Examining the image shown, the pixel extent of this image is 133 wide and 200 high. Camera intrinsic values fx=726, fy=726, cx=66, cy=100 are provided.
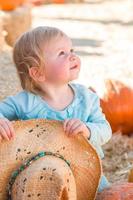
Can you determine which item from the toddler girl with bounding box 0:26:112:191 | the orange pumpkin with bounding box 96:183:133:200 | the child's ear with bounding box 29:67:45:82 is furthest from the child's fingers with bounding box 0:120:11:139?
the orange pumpkin with bounding box 96:183:133:200

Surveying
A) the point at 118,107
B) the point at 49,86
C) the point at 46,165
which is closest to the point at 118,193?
the point at 46,165

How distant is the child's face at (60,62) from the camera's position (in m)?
3.47

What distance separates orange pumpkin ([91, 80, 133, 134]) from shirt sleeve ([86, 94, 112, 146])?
85.2 inches

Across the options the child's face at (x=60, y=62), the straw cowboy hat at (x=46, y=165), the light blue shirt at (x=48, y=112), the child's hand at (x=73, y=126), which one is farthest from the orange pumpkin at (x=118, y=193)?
the child's face at (x=60, y=62)

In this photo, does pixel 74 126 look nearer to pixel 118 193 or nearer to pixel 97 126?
pixel 97 126

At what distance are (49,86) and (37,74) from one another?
89 millimetres

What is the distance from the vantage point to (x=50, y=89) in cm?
357

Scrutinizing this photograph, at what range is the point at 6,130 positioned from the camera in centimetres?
325

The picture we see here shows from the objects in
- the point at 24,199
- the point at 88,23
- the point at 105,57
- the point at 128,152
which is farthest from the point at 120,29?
the point at 24,199

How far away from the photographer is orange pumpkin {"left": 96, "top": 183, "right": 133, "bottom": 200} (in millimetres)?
3461

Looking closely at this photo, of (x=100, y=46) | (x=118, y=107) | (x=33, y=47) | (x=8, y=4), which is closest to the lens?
(x=33, y=47)

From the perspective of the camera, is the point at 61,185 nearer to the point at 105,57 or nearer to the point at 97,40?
the point at 105,57

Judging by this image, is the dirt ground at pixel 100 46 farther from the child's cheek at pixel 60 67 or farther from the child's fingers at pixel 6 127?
the child's fingers at pixel 6 127

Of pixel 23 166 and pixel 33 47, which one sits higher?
pixel 33 47
